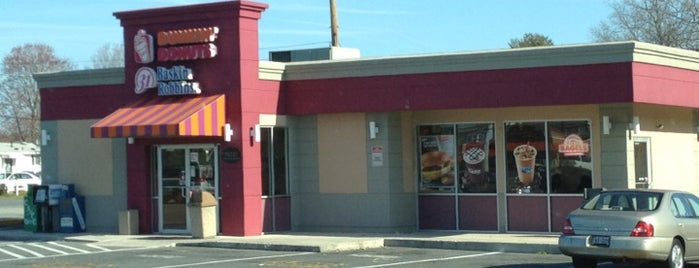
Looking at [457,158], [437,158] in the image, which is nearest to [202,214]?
[437,158]

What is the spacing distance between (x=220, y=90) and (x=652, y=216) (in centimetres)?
1119

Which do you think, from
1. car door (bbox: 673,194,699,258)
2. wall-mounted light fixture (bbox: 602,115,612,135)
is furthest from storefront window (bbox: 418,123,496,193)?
car door (bbox: 673,194,699,258)

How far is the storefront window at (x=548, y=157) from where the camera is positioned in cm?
2402

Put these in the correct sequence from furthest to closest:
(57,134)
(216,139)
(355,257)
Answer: (57,134)
(216,139)
(355,257)

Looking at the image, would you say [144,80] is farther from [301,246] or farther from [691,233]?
[691,233]

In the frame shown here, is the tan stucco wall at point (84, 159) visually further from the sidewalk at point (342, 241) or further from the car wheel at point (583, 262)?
the car wheel at point (583, 262)

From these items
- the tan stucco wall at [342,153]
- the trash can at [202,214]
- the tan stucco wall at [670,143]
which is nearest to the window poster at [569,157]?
the tan stucco wall at [670,143]

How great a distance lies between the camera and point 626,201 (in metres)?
17.7

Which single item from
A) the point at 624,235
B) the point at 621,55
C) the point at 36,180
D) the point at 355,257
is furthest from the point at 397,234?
the point at 36,180

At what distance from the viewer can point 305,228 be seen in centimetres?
2664

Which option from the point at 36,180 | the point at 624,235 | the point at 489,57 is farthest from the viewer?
the point at 36,180

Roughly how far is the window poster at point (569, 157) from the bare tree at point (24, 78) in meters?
55.1

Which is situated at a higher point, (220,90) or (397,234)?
(220,90)

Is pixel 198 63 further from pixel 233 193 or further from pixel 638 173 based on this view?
pixel 638 173
